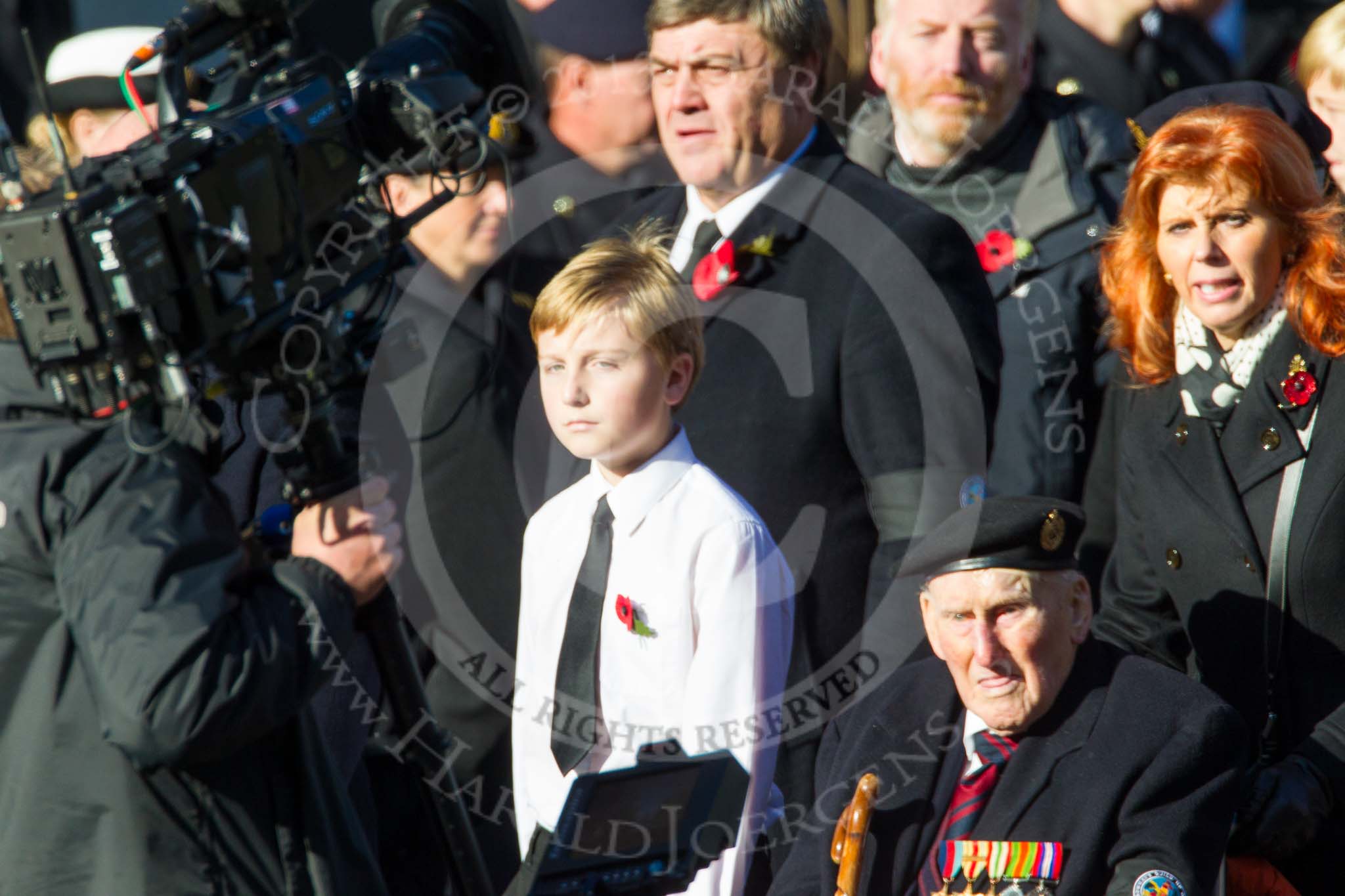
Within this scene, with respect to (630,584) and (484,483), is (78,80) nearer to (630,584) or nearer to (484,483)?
(484,483)

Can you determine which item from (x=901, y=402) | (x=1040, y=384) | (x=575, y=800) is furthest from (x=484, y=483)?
(x=575, y=800)

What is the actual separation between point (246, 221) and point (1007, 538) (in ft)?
4.30

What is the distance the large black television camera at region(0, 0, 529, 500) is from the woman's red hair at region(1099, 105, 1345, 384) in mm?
1257

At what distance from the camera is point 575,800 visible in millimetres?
2170

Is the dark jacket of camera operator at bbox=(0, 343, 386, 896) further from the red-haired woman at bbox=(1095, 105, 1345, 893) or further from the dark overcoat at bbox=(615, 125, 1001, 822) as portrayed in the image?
the red-haired woman at bbox=(1095, 105, 1345, 893)

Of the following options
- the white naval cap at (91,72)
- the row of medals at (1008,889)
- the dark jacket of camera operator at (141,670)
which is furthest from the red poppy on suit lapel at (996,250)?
the white naval cap at (91,72)

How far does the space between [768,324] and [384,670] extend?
98 cm

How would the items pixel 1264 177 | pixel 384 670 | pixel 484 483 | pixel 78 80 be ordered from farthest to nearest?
pixel 78 80 < pixel 484 483 < pixel 1264 177 < pixel 384 670

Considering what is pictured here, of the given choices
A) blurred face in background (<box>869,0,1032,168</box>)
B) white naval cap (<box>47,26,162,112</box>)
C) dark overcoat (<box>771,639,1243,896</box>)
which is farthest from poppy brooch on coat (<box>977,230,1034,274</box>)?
white naval cap (<box>47,26,162,112</box>)

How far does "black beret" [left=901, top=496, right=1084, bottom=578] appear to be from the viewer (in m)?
2.83

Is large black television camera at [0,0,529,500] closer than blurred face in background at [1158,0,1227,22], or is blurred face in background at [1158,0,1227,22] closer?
large black television camera at [0,0,529,500]


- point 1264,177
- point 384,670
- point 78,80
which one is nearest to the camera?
point 384,670

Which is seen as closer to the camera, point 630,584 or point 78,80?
point 630,584

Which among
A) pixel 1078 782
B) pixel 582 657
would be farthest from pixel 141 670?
pixel 1078 782
